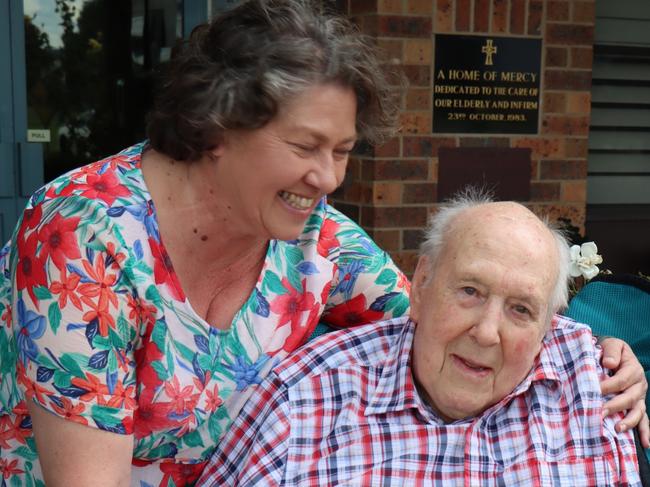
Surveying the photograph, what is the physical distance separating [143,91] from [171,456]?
113 inches

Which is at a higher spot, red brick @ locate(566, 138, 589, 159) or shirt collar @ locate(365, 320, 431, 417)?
red brick @ locate(566, 138, 589, 159)

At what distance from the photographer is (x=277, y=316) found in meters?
1.98

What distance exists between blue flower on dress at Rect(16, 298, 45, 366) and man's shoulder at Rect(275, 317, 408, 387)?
0.59 metres

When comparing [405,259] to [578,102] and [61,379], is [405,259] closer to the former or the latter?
[578,102]

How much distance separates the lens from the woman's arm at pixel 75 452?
63.1 inches

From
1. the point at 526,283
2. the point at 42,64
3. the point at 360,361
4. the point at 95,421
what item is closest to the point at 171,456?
the point at 95,421

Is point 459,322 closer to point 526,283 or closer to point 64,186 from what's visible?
point 526,283

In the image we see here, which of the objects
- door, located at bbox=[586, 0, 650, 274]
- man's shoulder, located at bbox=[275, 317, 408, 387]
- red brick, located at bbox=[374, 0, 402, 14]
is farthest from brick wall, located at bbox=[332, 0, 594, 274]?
man's shoulder, located at bbox=[275, 317, 408, 387]

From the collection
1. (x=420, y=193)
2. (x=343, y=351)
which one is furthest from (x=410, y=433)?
(x=420, y=193)

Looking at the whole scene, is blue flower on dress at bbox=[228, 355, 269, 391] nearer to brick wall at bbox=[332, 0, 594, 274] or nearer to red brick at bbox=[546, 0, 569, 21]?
brick wall at bbox=[332, 0, 594, 274]

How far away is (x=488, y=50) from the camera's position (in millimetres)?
4184

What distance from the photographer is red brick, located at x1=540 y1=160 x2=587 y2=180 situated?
14.4 feet

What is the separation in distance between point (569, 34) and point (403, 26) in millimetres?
922

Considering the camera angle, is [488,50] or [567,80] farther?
[567,80]
